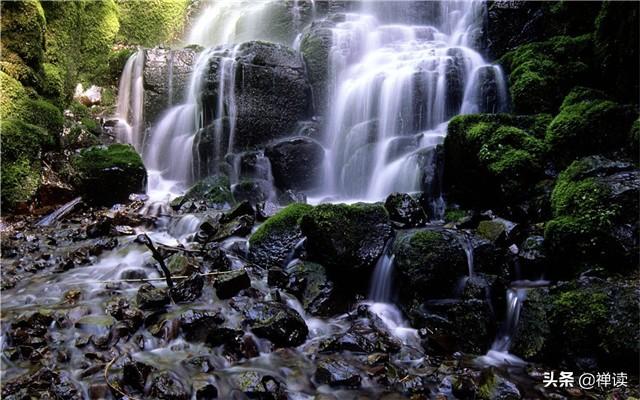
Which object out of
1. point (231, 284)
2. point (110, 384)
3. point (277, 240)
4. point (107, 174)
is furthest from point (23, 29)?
point (110, 384)

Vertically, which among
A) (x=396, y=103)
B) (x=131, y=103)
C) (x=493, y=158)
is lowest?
(x=493, y=158)

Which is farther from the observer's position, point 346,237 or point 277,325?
point 346,237

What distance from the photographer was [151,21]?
16.3 metres

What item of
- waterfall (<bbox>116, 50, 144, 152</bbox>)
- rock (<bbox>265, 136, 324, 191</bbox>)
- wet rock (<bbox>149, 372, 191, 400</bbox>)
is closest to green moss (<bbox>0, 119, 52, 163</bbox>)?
waterfall (<bbox>116, 50, 144, 152</bbox>)

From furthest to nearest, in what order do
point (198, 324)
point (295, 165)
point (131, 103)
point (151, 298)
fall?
1. point (131, 103)
2. point (295, 165)
3. point (151, 298)
4. point (198, 324)

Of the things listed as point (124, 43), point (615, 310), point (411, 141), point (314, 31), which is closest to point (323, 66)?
point (314, 31)

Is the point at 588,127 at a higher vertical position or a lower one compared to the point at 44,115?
lower

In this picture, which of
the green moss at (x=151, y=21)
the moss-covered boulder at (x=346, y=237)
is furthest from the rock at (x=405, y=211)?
the green moss at (x=151, y=21)

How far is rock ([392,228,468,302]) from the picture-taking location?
4.94 meters

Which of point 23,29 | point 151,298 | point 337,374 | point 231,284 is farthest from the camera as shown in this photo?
point 23,29

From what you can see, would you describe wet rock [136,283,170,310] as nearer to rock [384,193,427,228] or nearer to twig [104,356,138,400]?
twig [104,356,138,400]

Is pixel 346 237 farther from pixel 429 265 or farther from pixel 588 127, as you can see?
pixel 588 127

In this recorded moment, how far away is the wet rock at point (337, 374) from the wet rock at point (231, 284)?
160 centimetres

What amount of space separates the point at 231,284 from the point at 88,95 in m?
10.6
